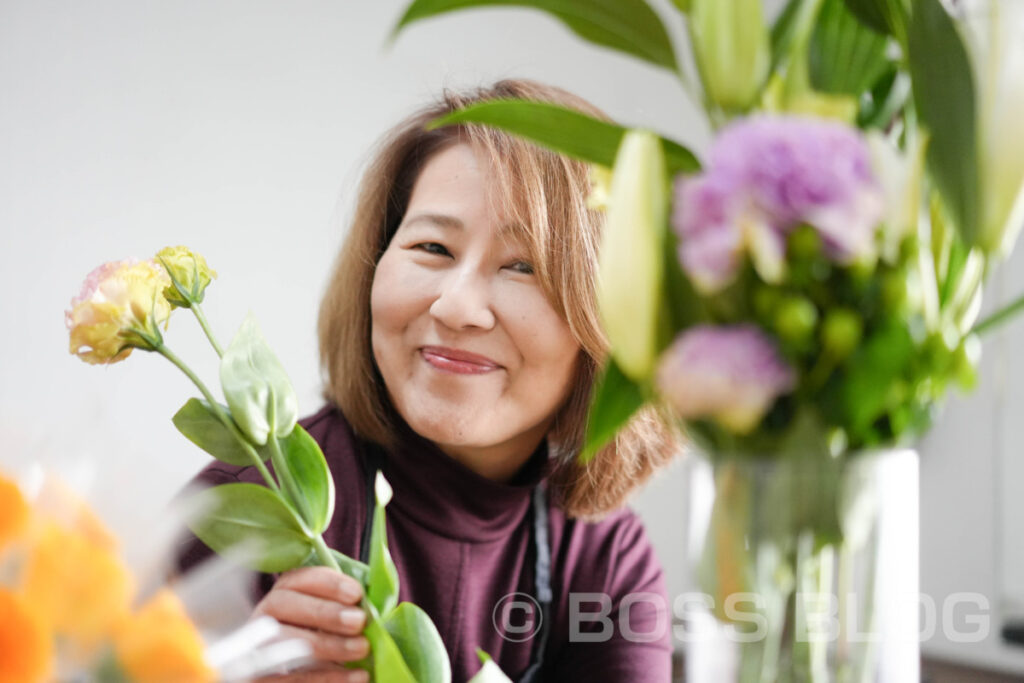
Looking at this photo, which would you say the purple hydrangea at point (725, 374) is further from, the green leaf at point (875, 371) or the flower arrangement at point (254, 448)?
the flower arrangement at point (254, 448)

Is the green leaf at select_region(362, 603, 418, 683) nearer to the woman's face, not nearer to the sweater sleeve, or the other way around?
the woman's face

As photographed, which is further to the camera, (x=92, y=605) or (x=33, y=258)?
(x=33, y=258)

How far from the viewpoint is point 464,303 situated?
2.62 ft

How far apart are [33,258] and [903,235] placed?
1887 mm

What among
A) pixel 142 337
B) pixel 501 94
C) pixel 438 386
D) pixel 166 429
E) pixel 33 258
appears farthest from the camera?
pixel 166 429

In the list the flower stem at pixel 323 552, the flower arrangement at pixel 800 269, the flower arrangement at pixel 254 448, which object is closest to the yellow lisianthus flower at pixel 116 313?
the flower arrangement at pixel 254 448

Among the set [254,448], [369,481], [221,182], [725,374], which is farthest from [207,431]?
[221,182]

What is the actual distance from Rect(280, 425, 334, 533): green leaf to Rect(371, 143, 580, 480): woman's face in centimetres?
28

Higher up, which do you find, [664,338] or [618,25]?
[618,25]

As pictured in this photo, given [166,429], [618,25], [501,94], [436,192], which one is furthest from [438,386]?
[166,429]

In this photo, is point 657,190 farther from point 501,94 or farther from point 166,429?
point 166,429

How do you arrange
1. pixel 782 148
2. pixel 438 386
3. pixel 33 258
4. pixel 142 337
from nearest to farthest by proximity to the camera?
1. pixel 782 148
2. pixel 142 337
3. pixel 438 386
4. pixel 33 258

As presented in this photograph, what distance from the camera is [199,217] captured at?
6.84 feet

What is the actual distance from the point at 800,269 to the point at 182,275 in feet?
1.23
